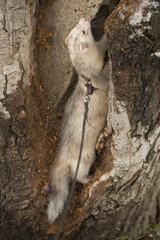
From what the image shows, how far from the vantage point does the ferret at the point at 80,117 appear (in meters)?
2.46

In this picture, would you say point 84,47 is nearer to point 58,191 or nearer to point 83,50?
point 83,50

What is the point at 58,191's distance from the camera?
267cm

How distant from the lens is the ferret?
8.05 feet

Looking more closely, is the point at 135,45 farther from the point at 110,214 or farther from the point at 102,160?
the point at 110,214

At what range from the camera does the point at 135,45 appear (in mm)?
1753

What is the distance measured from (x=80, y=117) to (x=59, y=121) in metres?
0.24

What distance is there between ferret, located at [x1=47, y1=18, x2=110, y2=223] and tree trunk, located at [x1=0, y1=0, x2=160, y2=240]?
92mm

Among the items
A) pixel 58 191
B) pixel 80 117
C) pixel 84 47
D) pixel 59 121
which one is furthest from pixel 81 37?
pixel 58 191

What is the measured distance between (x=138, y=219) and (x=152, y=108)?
1.31m

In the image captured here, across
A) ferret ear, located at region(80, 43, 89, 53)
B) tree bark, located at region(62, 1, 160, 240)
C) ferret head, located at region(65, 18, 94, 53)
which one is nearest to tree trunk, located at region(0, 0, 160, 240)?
tree bark, located at region(62, 1, 160, 240)

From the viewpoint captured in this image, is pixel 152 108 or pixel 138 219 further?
pixel 138 219

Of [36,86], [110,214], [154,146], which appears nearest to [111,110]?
[154,146]

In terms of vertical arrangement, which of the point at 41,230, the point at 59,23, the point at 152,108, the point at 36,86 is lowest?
the point at 41,230

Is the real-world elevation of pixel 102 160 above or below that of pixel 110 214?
above
